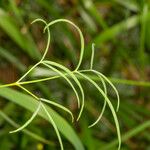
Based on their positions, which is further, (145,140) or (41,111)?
(145,140)

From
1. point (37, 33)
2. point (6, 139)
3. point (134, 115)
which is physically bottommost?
point (6, 139)

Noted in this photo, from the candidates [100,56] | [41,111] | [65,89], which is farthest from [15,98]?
[100,56]

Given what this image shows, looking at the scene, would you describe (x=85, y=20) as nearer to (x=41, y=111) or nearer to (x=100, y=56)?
(x=100, y=56)

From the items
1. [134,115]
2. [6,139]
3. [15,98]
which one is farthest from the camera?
[134,115]

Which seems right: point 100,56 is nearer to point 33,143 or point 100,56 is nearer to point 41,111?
point 33,143

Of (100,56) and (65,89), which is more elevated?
(100,56)

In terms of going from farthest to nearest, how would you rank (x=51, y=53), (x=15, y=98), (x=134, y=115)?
(x=51, y=53)
(x=134, y=115)
(x=15, y=98)
